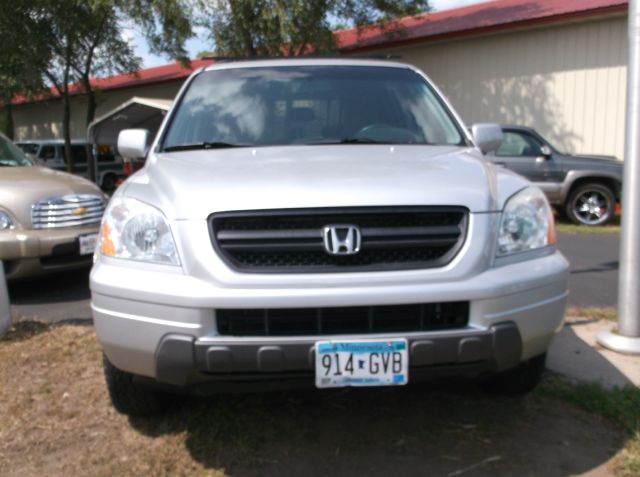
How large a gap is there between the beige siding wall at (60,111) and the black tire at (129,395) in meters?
21.8

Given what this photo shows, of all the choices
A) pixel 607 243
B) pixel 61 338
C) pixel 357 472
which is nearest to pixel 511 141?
pixel 607 243

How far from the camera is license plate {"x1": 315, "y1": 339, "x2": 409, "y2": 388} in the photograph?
237 cm

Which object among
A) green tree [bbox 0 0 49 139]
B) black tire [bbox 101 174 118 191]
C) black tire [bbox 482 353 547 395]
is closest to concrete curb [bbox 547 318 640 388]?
black tire [bbox 482 353 547 395]

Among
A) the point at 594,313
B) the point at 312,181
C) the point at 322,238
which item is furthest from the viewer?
the point at 594,313

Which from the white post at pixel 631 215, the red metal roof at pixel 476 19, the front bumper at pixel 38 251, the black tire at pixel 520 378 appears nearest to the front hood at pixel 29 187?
the front bumper at pixel 38 251

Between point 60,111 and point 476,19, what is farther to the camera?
point 60,111

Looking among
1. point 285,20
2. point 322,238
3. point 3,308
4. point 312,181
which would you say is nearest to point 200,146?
point 312,181

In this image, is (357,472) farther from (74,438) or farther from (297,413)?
(74,438)

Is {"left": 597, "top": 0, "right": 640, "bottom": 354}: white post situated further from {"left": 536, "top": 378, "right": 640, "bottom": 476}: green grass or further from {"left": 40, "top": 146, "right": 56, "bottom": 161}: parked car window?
{"left": 40, "top": 146, "right": 56, "bottom": 161}: parked car window

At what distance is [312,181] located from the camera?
2551 mm

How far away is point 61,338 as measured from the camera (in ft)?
14.7

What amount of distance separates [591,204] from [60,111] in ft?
85.0

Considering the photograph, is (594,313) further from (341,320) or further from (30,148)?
(30,148)

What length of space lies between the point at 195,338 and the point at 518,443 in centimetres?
159
